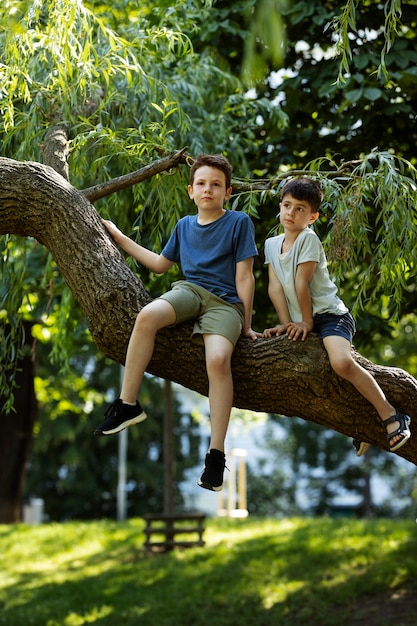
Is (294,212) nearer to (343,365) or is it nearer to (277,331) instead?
(277,331)

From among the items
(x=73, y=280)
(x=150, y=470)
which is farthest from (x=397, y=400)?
(x=150, y=470)

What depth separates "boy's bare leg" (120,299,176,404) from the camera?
3.57 metres

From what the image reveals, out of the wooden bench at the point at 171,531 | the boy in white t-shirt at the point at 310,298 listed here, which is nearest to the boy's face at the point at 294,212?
the boy in white t-shirt at the point at 310,298

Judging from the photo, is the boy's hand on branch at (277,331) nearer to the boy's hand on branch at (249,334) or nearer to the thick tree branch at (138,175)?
the boy's hand on branch at (249,334)

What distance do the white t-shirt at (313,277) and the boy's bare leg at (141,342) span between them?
544 millimetres

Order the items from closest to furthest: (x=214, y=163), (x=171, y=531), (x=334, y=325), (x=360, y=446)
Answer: (x=334, y=325), (x=214, y=163), (x=360, y=446), (x=171, y=531)

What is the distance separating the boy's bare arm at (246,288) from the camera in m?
3.79

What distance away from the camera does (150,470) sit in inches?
834

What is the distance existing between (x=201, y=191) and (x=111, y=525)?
880 centimetres

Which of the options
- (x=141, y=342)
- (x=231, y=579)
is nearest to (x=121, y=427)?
(x=141, y=342)

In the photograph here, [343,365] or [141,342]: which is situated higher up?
[141,342]

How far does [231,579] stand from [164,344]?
18.4ft

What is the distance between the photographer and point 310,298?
12.3 ft

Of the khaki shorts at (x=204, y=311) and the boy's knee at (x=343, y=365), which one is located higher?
the khaki shorts at (x=204, y=311)
